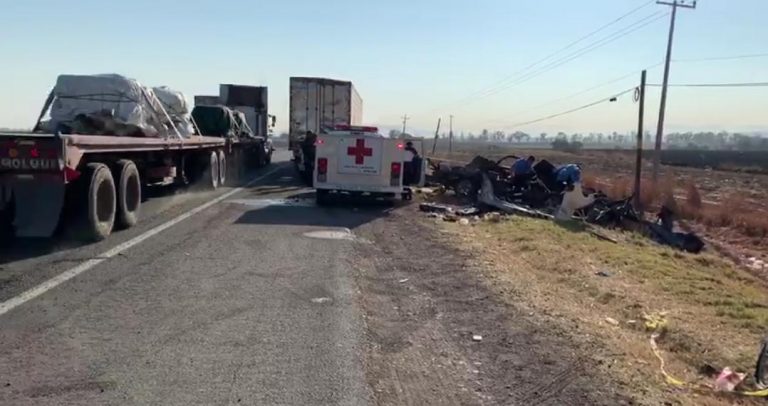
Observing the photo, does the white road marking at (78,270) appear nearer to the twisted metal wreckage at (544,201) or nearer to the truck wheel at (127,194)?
the truck wheel at (127,194)

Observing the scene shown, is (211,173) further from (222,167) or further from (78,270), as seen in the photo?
(78,270)

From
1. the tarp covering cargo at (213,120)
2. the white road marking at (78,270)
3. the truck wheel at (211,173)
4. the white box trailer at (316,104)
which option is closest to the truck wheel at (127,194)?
the white road marking at (78,270)

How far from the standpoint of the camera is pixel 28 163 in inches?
373

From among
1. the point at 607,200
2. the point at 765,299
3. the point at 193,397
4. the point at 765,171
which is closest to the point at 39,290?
the point at 193,397

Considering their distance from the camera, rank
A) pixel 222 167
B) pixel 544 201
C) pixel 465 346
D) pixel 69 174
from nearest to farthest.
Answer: pixel 465 346, pixel 69 174, pixel 544 201, pixel 222 167

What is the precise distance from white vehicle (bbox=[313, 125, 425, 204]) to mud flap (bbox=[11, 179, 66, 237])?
304 inches

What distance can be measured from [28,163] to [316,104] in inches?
872

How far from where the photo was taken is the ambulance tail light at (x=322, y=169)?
55.9 feet

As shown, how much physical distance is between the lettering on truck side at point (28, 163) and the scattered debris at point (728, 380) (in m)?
7.78

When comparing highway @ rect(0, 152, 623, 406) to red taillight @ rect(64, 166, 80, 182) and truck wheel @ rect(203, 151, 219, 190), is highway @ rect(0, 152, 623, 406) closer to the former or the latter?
red taillight @ rect(64, 166, 80, 182)

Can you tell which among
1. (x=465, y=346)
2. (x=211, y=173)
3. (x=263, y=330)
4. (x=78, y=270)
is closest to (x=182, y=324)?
(x=263, y=330)

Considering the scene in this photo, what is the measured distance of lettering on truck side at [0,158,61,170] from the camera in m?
9.43

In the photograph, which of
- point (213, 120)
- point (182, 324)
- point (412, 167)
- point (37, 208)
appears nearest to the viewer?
point (182, 324)

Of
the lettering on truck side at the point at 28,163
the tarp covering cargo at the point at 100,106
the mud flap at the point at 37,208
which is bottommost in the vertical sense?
the mud flap at the point at 37,208
